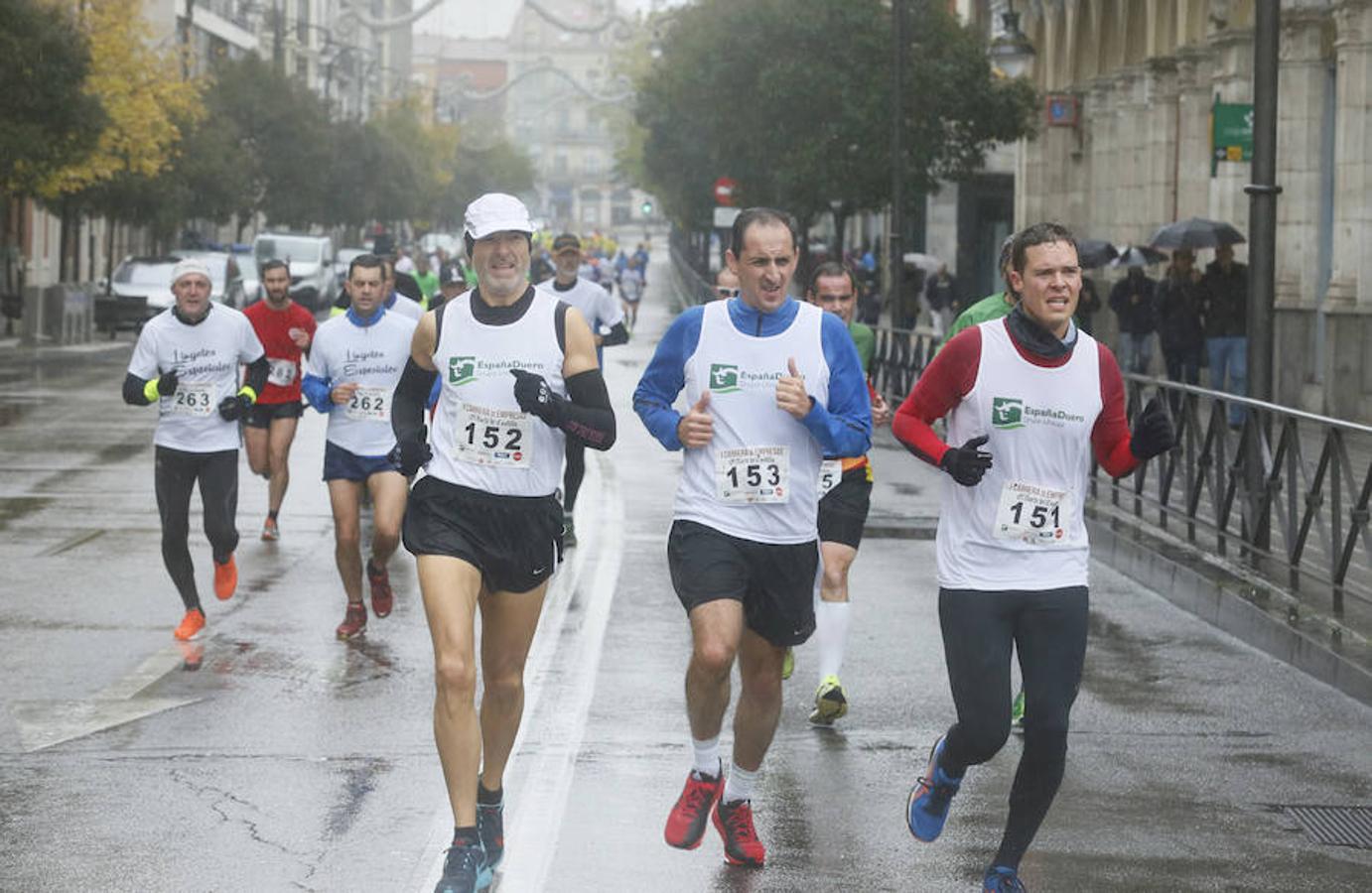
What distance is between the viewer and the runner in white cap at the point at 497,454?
7.00 metres

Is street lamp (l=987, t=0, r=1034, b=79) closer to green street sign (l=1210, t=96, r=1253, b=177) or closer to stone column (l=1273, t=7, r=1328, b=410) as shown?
stone column (l=1273, t=7, r=1328, b=410)

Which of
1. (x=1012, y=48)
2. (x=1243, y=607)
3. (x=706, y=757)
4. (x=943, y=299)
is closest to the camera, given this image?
(x=706, y=757)

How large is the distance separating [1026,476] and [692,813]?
134 cm

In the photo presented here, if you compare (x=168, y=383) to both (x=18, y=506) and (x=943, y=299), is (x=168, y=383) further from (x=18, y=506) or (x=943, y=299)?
(x=943, y=299)

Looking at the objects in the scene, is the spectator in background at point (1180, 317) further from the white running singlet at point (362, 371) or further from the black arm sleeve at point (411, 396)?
the black arm sleeve at point (411, 396)

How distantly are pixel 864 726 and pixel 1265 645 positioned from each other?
3.01 m

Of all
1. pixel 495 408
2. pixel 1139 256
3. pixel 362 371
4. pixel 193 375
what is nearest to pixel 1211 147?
pixel 1139 256

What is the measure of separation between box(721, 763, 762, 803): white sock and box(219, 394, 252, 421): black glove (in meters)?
4.75

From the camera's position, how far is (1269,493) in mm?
13047

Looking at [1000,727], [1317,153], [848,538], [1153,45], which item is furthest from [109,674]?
[1153,45]

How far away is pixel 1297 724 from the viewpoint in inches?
386

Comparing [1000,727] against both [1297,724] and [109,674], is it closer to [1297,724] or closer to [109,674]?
[1297,724]

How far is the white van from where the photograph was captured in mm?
57188

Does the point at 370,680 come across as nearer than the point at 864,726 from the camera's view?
No
